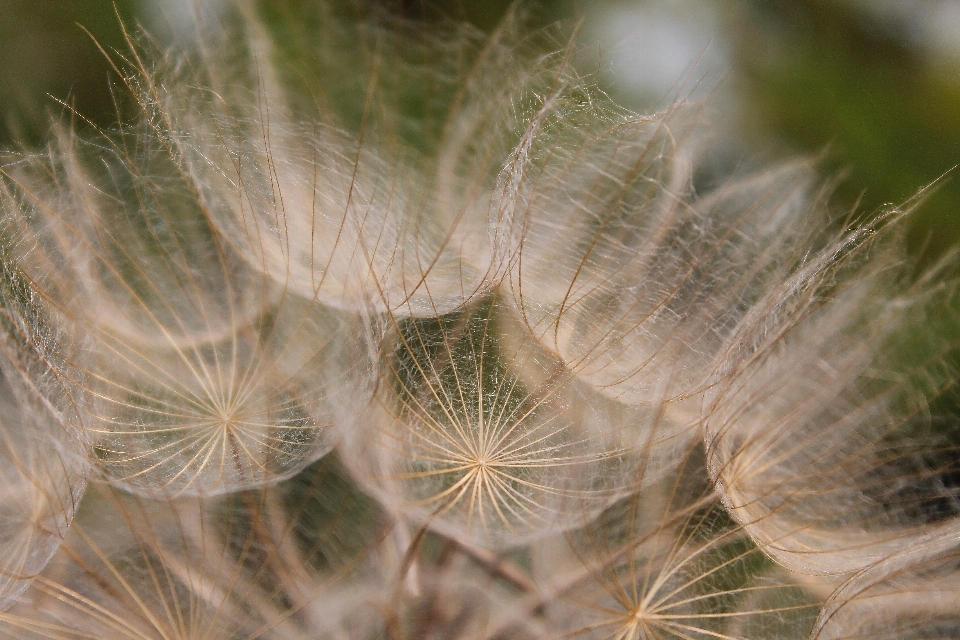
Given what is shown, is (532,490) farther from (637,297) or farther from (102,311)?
(102,311)

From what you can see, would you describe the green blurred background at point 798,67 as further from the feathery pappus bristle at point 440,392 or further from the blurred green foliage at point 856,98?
the feathery pappus bristle at point 440,392

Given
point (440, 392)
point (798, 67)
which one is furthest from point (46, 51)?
point (798, 67)

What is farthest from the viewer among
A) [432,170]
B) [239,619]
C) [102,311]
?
[432,170]

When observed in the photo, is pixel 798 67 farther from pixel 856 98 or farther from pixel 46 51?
pixel 46 51

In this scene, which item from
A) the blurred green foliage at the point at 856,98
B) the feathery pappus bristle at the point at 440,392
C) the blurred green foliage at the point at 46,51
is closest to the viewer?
the feathery pappus bristle at the point at 440,392

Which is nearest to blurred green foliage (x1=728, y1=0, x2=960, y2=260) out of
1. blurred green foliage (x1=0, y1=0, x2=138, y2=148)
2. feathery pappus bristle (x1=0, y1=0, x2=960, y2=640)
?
feathery pappus bristle (x1=0, y1=0, x2=960, y2=640)

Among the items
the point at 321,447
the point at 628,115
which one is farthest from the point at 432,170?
the point at 321,447

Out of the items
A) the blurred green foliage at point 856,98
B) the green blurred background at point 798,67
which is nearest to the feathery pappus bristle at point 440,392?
the green blurred background at point 798,67

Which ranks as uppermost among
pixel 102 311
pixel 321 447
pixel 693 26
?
pixel 693 26
